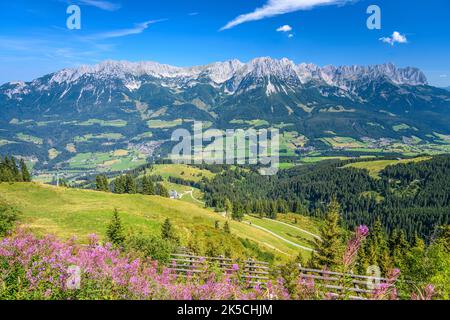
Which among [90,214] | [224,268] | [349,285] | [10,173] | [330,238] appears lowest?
[330,238]

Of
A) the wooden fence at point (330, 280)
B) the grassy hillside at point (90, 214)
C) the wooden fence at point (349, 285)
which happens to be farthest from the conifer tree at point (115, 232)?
the wooden fence at point (349, 285)

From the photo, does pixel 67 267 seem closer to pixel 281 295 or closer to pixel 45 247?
pixel 45 247

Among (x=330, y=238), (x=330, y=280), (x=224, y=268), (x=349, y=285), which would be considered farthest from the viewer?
(x=330, y=238)

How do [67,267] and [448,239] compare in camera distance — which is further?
[448,239]

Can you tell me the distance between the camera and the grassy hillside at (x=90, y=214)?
4275 centimetres

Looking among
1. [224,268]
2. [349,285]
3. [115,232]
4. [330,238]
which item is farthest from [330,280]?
[330,238]

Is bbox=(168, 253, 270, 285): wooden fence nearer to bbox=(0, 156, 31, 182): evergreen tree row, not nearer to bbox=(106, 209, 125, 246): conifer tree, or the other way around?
bbox=(106, 209, 125, 246): conifer tree

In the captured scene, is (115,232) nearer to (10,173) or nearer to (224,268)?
(224,268)

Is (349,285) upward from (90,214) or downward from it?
upward

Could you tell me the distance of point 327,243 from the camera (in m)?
43.1

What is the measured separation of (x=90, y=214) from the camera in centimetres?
4997

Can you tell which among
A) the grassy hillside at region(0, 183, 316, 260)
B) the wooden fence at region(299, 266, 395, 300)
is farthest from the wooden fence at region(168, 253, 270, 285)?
the grassy hillside at region(0, 183, 316, 260)
